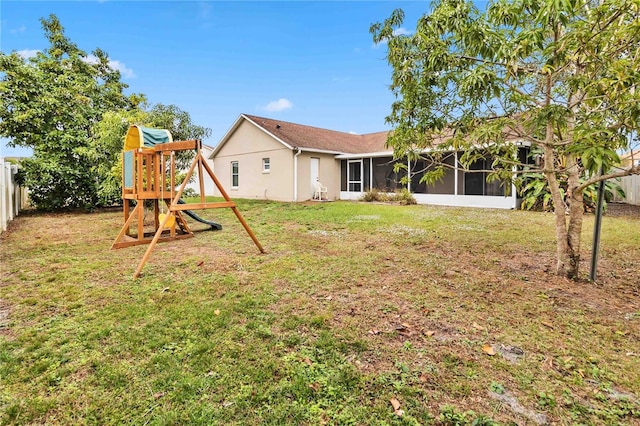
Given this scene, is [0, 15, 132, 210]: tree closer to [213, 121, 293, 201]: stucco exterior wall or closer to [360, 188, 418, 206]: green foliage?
[213, 121, 293, 201]: stucco exterior wall

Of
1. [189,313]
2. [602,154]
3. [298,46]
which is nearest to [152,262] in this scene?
[189,313]

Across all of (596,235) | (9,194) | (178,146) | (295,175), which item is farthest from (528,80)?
(9,194)

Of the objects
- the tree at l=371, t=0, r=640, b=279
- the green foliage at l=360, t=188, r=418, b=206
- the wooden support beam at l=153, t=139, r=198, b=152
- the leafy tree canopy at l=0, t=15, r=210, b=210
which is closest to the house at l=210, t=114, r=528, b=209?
the green foliage at l=360, t=188, r=418, b=206

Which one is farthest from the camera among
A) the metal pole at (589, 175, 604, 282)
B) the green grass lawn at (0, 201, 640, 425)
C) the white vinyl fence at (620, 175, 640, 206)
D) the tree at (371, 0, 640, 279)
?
the white vinyl fence at (620, 175, 640, 206)

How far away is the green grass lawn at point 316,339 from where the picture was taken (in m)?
2.04

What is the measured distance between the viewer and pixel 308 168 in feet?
56.4

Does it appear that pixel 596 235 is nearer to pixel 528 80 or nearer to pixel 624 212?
pixel 528 80

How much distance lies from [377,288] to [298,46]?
14554 mm

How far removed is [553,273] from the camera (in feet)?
15.5

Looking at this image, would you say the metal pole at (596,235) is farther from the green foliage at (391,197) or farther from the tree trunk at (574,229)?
the green foliage at (391,197)

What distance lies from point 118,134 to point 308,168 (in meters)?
8.85

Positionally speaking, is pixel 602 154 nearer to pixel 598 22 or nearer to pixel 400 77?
pixel 598 22

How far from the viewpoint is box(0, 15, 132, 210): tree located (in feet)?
36.2

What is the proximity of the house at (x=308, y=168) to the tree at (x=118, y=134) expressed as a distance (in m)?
4.28
